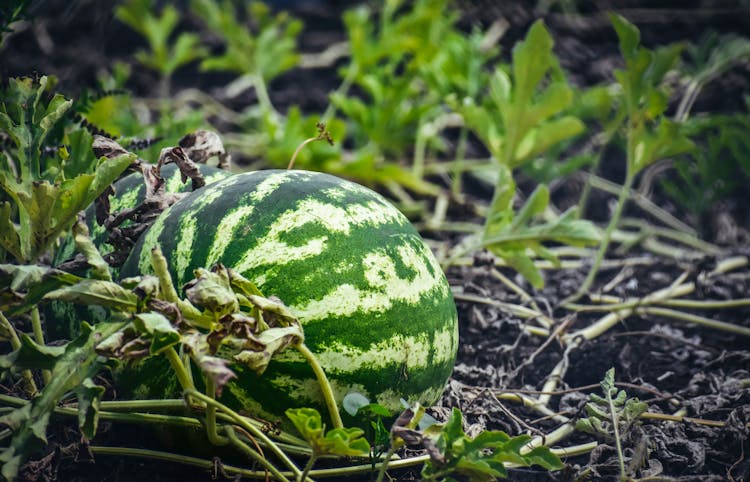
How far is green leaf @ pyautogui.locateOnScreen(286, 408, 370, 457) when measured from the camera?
1.21 meters

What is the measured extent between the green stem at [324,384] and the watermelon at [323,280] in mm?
44

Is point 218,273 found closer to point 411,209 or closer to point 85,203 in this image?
point 85,203

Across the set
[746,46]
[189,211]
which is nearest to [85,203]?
[189,211]

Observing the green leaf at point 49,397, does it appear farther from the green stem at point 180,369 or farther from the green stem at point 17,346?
the green stem at point 17,346

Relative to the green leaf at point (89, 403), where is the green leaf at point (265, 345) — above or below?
above

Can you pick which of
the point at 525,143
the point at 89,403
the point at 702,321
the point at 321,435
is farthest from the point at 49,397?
the point at 702,321

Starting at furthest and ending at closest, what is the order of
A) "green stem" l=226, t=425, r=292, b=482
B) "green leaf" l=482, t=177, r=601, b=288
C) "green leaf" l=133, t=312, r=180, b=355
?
"green leaf" l=482, t=177, r=601, b=288 → "green stem" l=226, t=425, r=292, b=482 → "green leaf" l=133, t=312, r=180, b=355

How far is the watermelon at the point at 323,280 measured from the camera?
55.4 inches

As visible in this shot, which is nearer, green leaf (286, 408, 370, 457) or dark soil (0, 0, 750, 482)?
green leaf (286, 408, 370, 457)

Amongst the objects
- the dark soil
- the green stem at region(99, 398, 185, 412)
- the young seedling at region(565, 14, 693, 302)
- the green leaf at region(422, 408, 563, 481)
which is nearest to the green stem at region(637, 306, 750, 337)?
the dark soil

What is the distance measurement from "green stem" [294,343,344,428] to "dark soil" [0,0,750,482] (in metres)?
0.26

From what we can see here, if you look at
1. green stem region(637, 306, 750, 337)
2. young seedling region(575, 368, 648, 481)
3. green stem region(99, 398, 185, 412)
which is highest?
green stem region(99, 398, 185, 412)

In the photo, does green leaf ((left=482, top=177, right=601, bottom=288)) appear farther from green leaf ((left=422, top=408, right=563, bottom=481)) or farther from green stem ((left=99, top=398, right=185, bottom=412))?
green stem ((left=99, top=398, right=185, bottom=412))

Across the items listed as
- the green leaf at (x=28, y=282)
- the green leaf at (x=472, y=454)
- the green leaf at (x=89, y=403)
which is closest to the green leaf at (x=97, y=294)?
the green leaf at (x=28, y=282)
